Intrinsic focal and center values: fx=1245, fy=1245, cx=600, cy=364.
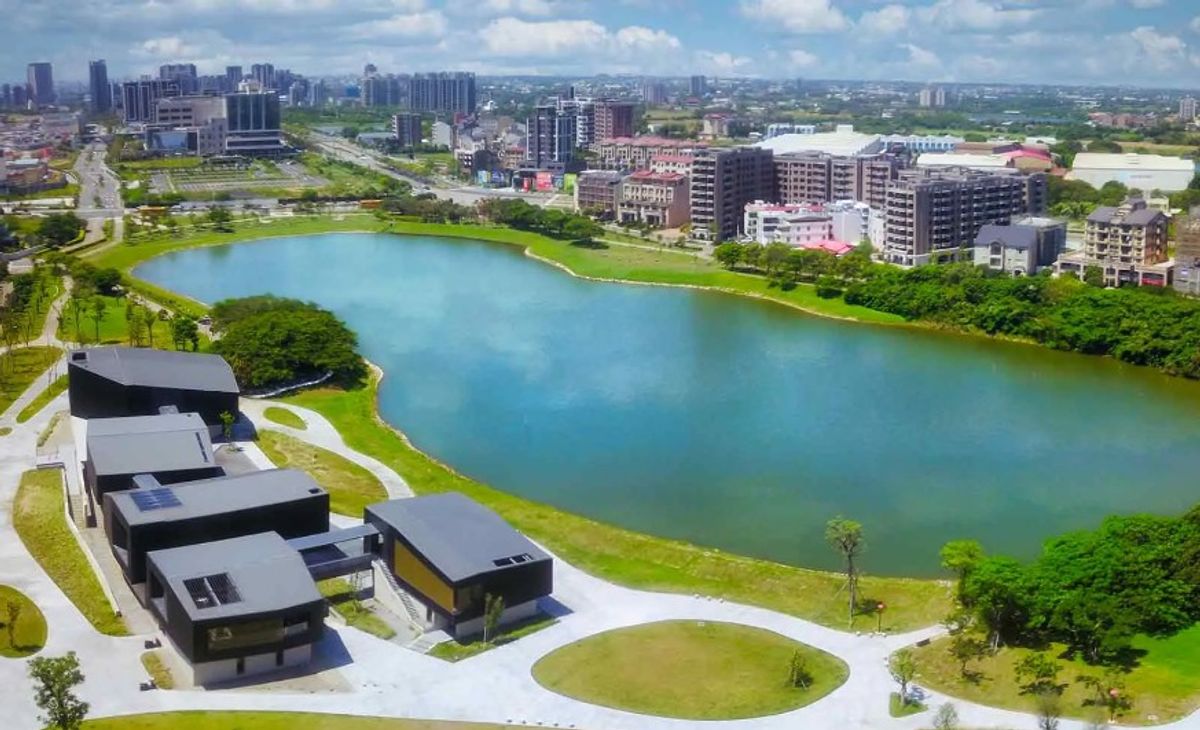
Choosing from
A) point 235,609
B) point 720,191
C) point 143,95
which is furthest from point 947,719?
point 143,95

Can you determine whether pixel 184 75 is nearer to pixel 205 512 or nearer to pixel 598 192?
pixel 598 192

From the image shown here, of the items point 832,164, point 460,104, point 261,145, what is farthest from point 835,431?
point 460,104

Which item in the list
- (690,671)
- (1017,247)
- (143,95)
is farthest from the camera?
(143,95)

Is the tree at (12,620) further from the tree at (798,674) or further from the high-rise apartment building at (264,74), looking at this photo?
the high-rise apartment building at (264,74)

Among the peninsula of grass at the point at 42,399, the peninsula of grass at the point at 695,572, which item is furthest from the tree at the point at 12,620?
the peninsula of grass at the point at 42,399

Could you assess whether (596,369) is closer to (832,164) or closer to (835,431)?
(835,431)

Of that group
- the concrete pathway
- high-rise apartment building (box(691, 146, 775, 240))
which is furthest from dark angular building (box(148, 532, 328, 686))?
high-rise apartment building (box(691, 146, 775, 240))
